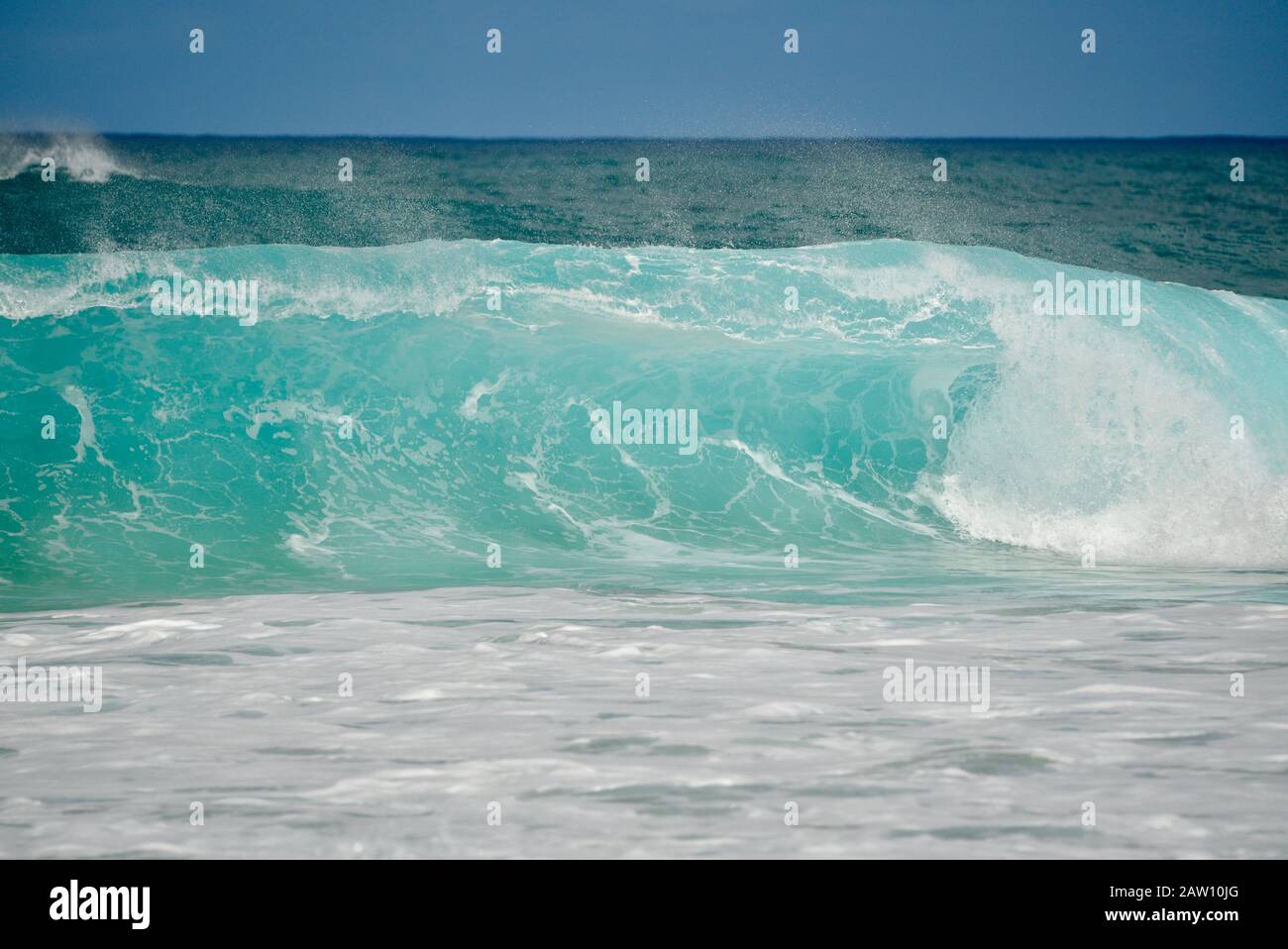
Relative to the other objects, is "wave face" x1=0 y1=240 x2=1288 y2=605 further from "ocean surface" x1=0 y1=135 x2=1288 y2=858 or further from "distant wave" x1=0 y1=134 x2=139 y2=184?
"distant wave" x1=0 y1=134 x2=139 y2=184

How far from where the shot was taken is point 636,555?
9.73 metres

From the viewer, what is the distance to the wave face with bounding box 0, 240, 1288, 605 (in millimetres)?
9719

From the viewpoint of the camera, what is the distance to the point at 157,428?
12008mm

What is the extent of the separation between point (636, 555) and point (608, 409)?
3.20 metres

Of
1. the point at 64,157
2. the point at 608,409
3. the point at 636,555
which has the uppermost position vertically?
the point at 64,157

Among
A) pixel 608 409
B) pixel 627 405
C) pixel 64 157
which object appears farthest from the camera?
pixel 64 157

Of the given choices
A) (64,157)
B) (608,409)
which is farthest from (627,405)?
(64,157)

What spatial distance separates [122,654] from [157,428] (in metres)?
6.22

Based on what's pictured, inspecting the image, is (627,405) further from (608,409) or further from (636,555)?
(636,555)

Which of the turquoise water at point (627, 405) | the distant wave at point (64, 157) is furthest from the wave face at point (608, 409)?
the distant wave at point (64, 157)

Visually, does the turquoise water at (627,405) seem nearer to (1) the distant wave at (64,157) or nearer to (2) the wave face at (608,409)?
(2) the wave face at (608,409)

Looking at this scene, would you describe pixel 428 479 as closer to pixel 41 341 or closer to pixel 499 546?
pixel 499 546

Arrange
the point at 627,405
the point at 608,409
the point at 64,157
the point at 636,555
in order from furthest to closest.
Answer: the point at 64,157 → the point at 627,405 → the point at 608,409 → the point at 636,555

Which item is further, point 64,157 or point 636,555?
point 64,157
